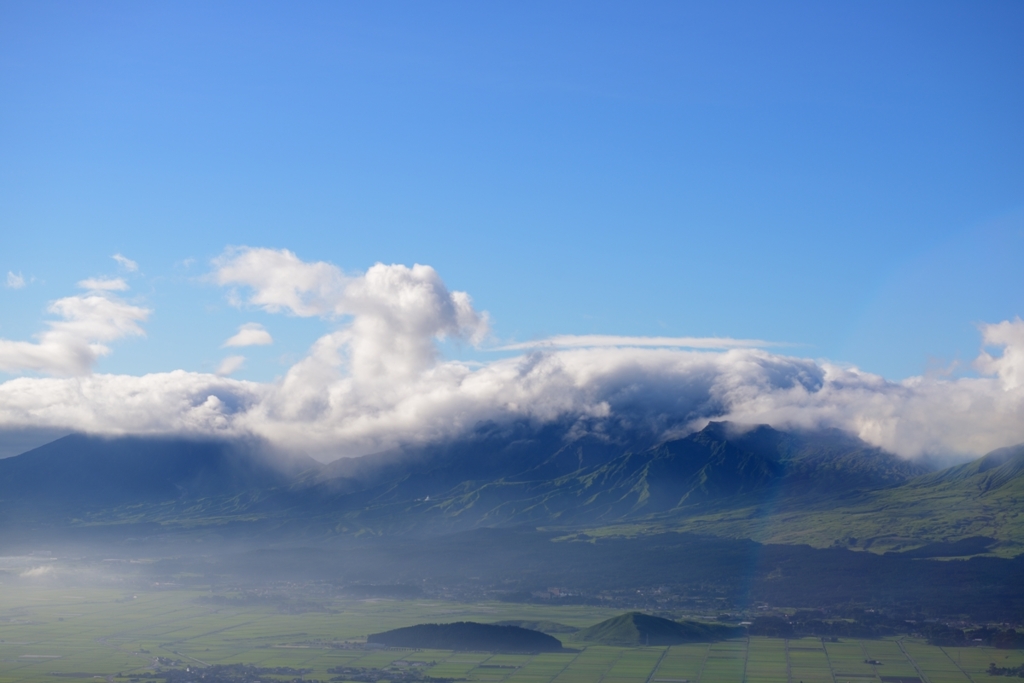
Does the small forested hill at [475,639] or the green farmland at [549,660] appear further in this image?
the small forested hill at [475,639]

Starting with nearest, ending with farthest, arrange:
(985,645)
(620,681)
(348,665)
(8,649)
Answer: (620,681)
(348,665)
(8,649)
(985,645)

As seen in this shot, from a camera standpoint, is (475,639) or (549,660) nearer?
(549,660)

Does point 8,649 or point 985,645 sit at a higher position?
point 8,649

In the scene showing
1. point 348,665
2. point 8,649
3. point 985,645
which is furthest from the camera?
point 985,645

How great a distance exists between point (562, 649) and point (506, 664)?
62.1ft

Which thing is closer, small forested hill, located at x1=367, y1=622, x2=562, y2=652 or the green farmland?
the green farmland

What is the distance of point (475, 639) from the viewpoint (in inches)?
7672

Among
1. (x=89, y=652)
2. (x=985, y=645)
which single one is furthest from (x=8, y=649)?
(x=985, y=645)

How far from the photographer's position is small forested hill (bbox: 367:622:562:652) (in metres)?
191

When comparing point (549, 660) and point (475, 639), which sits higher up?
point (475, 639)

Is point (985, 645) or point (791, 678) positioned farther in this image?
point (985, 645)

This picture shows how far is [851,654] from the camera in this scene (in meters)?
183

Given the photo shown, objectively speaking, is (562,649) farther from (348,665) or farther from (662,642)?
(348,665)

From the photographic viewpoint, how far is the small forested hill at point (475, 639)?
191 m
